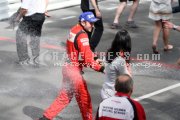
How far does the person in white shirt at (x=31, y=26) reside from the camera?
386 inches

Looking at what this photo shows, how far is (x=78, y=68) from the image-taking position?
276 inches

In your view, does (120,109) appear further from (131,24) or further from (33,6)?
(131,24)

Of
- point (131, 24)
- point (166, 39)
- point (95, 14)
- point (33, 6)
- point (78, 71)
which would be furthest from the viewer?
point (131, 24)

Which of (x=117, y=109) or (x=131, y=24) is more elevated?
(x=117, y=109)

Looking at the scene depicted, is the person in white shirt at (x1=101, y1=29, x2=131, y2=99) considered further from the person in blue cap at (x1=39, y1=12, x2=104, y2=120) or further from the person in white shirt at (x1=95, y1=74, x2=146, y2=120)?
the person in white shirt at (x1=95, y1=74, x2=146, y2=120)

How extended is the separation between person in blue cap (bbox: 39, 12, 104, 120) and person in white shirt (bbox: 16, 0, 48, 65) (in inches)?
116

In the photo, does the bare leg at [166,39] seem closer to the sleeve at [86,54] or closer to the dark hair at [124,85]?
the sleeve at [86,54]

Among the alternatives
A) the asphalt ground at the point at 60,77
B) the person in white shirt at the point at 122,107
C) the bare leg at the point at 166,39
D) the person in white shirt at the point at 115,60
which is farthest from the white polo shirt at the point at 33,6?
the person in white shirt at the point at 122,107

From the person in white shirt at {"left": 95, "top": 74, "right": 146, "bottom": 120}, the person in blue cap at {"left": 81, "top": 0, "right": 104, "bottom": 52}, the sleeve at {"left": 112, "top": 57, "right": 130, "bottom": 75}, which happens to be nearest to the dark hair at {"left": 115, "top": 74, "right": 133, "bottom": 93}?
the person in white shirt at {"left": 95, "top": 74, "right": 146, "bottom": 120}

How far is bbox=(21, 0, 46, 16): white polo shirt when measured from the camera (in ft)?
32.0

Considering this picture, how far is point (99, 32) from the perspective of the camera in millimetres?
11031

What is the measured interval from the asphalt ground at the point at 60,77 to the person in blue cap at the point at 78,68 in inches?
24.5

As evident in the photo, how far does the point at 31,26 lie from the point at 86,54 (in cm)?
370

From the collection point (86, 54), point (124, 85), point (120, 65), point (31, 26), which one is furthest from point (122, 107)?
point (31, 26)
